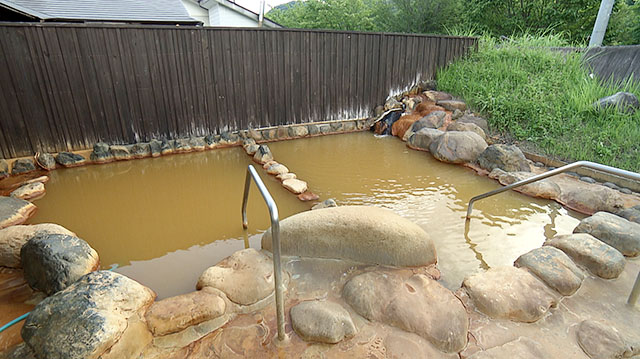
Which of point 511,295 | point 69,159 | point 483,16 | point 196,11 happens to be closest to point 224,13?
point 196,11

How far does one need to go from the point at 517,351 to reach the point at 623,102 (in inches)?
218

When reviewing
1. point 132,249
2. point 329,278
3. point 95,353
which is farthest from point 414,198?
point 95,353

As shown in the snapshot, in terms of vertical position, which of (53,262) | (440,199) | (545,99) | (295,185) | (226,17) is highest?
(226,17)

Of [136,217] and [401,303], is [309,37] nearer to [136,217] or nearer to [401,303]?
[136,217]

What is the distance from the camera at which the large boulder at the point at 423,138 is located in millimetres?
5633

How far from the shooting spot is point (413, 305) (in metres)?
2.00

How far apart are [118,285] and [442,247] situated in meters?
2.54

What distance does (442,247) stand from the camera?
2.96 meters

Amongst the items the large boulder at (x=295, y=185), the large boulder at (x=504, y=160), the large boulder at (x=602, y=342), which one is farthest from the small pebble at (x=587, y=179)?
the large boulder at (x=295, y=185)

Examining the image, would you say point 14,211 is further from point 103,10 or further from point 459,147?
point 103,10

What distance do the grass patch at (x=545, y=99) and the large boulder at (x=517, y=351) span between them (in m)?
4.21

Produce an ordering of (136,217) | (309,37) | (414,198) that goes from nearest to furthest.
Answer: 1. (136,217)
2. (414,198)
3. (309,37)

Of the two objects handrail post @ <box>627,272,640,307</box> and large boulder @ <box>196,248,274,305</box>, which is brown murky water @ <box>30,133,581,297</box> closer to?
large boulder @ <box>196,248,274,305</box>

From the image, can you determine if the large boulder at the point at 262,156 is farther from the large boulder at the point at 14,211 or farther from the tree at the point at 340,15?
the tree at the point at 340,15
